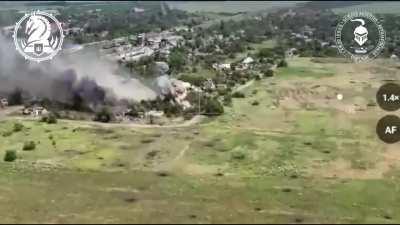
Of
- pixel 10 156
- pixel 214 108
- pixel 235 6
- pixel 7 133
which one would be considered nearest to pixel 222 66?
pixel 214 108

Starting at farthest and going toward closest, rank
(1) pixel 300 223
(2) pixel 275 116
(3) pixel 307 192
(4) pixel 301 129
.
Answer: (2) pixel 275 116
(4) pixel 301 129
(3) pixel 307 192
(1) pixel 300 223

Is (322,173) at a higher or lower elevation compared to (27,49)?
lower

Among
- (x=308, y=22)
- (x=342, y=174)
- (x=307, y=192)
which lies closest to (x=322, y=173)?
(x=342, y=174)

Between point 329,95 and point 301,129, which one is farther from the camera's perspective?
point 329,95

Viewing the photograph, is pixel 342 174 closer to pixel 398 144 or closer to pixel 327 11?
pixel 398 144

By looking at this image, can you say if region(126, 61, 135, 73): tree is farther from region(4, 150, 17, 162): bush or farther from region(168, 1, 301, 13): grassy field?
region(168, 1, 301, 13): grassy field

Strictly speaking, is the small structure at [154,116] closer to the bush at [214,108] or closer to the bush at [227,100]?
the bush at [214,108]

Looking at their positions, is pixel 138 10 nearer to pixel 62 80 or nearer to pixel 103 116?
pixel 62 80
